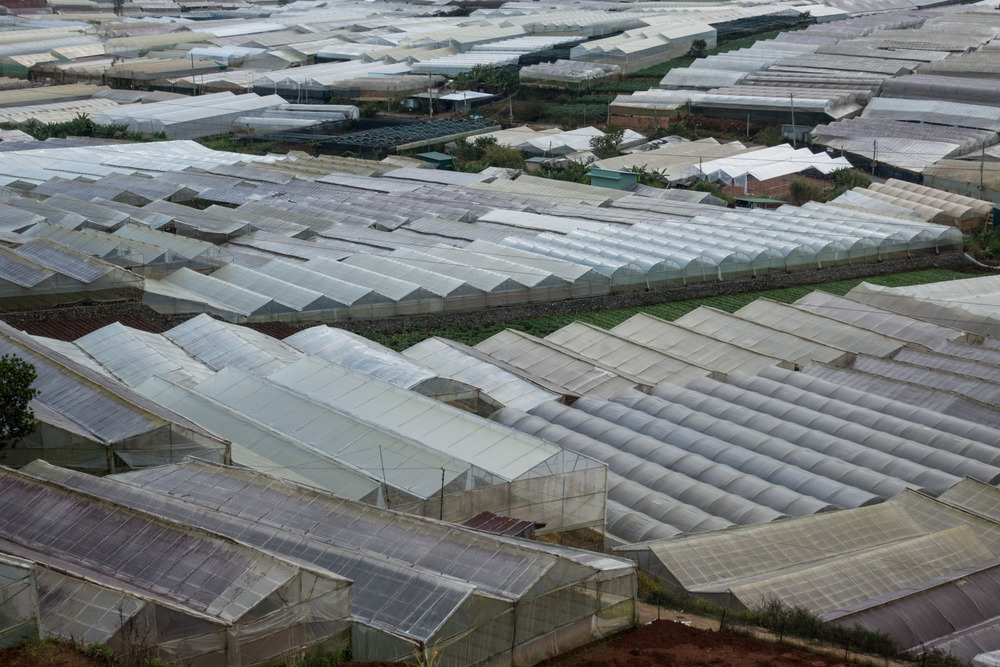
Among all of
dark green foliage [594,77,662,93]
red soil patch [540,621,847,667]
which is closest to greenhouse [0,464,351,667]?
red soil patch [540,621,847,667]

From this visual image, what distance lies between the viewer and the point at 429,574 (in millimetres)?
13672

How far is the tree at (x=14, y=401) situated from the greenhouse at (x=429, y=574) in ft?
6.66

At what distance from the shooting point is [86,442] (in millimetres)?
18797

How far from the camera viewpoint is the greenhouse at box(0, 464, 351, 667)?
12.3 meters

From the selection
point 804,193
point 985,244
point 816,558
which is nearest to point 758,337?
point 816,558

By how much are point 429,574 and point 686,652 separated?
A: 3.04 meters

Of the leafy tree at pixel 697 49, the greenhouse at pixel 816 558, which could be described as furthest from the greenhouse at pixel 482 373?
the leafy tree at pixel 697 49

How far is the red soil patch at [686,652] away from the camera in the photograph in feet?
42.1

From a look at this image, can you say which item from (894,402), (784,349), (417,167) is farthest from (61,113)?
(894,402)

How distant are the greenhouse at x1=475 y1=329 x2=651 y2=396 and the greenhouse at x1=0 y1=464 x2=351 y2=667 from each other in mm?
11751

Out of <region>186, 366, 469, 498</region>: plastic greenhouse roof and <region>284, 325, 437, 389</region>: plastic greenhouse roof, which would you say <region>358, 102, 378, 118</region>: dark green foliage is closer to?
<region>284, 325, 437, 389</region>: plastic greenhouse roof

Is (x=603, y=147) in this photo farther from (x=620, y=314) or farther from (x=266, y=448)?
(x=266, y=448)

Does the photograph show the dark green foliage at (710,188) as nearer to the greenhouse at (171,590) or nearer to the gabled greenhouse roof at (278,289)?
the gabled greenhouse roof at (278,289)

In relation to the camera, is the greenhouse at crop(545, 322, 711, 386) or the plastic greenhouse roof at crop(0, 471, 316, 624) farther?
the greenhouse at crop(545, 322, 711, 386)
